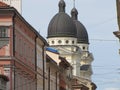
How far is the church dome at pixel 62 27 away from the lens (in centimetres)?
18338

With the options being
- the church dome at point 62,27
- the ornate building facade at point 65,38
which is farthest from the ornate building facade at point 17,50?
the church dome at point 62,27

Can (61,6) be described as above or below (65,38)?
above

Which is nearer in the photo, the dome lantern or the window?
the window

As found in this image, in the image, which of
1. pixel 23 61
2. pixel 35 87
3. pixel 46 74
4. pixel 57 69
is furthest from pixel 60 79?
pixel 23 61

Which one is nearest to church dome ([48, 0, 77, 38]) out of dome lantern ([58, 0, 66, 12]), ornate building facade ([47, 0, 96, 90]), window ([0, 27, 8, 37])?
ornate building facade ([47, 0, 96, 90])

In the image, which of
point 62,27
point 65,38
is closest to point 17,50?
point 62,27

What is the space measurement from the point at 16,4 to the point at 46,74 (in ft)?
55.8

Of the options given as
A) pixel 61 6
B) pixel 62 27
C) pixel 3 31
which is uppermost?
pixel 61 6

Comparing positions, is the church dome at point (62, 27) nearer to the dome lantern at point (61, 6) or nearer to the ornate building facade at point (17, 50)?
the dome lantern at point (61, 6)

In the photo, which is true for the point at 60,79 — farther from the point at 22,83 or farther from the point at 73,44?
the point at 73,44

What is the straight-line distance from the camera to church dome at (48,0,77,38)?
183375 millimetres

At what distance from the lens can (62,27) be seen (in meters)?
183

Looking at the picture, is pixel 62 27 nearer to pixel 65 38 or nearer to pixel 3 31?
pixel 65 38

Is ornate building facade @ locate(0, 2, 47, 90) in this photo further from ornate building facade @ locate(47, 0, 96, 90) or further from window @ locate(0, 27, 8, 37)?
ornate building facade @ locate(47, 0, 96, 90)
